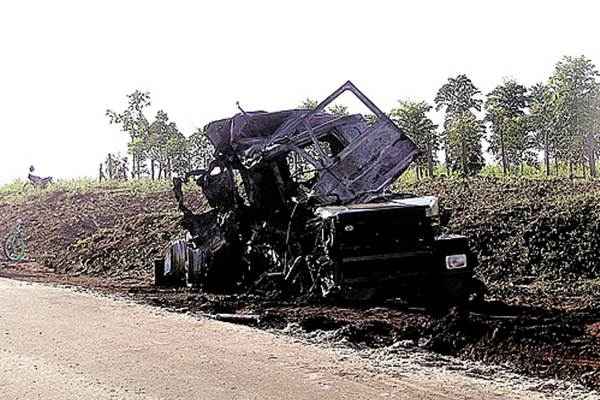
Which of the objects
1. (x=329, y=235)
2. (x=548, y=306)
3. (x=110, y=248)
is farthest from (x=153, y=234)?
(x=548, y=306)

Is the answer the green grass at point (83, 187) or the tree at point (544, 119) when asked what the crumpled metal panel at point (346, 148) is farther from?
the tree at point (544, 119)

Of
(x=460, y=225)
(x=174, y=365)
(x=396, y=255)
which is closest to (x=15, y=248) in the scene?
(x=460, y=225)

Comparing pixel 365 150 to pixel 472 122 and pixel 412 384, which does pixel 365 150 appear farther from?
pixel 472 122

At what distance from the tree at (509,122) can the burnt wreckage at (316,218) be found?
24.1 metres

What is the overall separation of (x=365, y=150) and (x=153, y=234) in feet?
39.4

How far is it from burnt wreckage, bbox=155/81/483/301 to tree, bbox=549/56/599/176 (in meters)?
21.6

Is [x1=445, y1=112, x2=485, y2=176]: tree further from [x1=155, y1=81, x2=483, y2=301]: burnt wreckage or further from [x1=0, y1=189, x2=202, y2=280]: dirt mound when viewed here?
[x1=155, y1=81, x2=483, y2=301]: burnt wreckage

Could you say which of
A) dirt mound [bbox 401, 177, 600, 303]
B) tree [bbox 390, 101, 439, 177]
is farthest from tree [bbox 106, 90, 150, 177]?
dirt mound [bbox 401, 177, 600, 303]

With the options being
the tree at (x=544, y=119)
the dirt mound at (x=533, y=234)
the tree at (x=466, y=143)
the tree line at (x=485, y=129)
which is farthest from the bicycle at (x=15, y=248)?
the tree at (x=544, y=119)

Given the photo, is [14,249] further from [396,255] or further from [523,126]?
[523,126]

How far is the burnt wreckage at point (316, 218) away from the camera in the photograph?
11.6m

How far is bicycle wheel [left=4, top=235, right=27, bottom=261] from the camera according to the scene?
85.4 feet

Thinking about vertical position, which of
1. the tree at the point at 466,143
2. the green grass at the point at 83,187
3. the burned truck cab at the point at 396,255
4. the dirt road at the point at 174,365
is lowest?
the dirt road at the point at 174,365

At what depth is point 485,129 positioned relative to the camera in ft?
126
